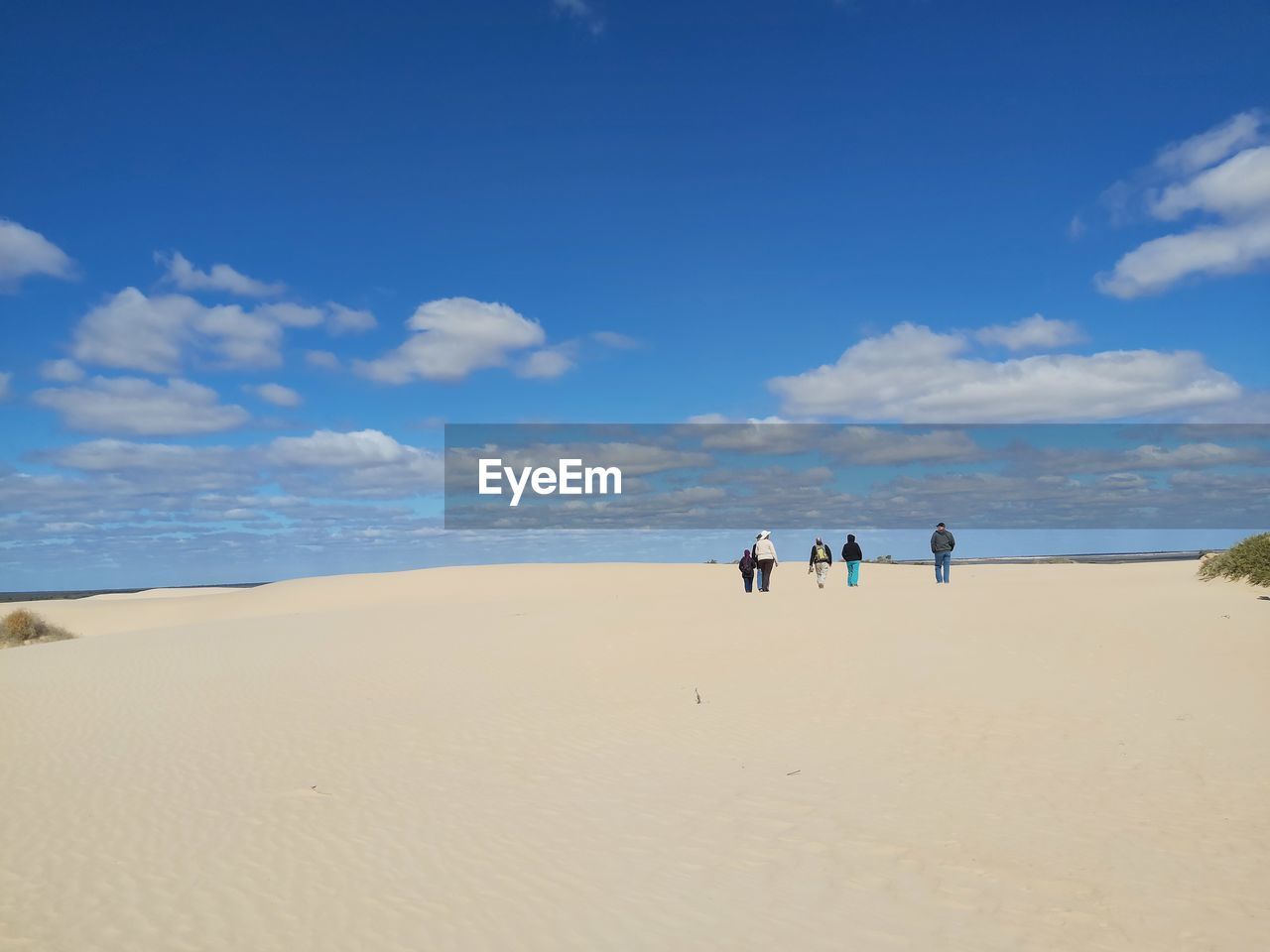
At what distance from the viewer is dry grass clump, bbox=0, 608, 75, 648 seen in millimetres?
31422

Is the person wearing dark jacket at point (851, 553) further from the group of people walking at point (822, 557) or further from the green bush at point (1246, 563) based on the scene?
the green bush at point (1246, 563)

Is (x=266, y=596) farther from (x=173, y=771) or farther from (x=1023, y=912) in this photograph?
(x=1023, y=912)

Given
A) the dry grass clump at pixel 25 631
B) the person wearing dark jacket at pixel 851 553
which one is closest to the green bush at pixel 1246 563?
the person wearing dark jacket at pixel 851 553

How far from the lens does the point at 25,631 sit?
106ft

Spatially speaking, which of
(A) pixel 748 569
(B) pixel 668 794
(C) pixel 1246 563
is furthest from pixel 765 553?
(B) pixel 668 794

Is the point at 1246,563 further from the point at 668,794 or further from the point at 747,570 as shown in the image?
the point at 668,794

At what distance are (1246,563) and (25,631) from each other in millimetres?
39403

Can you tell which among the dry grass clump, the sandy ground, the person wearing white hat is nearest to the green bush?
the sandy ground

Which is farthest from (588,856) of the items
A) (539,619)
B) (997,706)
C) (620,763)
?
(539,619)

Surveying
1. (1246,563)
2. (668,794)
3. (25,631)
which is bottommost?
(668,794)

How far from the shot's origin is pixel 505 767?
32.7 ft

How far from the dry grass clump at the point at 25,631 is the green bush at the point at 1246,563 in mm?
37641

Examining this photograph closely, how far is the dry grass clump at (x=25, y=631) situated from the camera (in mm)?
31422

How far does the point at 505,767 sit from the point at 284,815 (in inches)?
93.1
